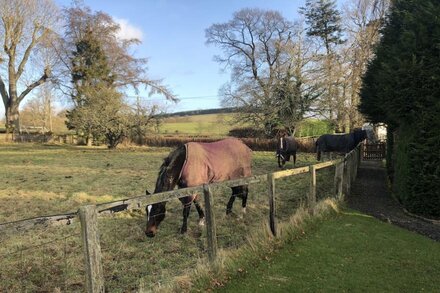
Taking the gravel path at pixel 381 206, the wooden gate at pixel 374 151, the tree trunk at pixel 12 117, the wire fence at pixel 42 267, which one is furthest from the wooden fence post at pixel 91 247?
the tree trunk at pixel 12 117

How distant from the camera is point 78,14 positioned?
3800cm

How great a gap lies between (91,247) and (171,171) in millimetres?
3648

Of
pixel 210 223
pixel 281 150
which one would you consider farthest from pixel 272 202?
pixel 281 150

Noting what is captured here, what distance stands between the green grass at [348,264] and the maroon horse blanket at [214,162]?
2.22m

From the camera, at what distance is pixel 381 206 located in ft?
31.5

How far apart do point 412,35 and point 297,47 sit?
978 inches

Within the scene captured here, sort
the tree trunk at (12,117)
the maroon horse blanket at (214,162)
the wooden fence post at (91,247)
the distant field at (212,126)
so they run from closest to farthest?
the wooden fence post at (91,247) < the maroon horse blanket at (214,162) < the distant field at (212,126) < the tree trunk at (12,117)

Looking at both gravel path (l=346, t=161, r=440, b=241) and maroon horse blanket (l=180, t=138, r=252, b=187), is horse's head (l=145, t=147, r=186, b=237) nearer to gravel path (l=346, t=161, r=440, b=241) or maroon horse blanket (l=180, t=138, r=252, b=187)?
maroon horse blanket (l=180, t=138, r=252, b=187)

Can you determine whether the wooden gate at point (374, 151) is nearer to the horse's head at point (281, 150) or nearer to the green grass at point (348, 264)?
the horse's head at point (281, 150)

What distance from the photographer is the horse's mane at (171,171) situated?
6.64 meters

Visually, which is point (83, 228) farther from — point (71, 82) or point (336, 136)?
point (71, 82)

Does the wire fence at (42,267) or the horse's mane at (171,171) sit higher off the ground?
the horse's mane at (171,171)

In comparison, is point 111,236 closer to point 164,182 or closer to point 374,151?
point 164,182

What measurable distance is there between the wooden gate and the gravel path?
1099cm
